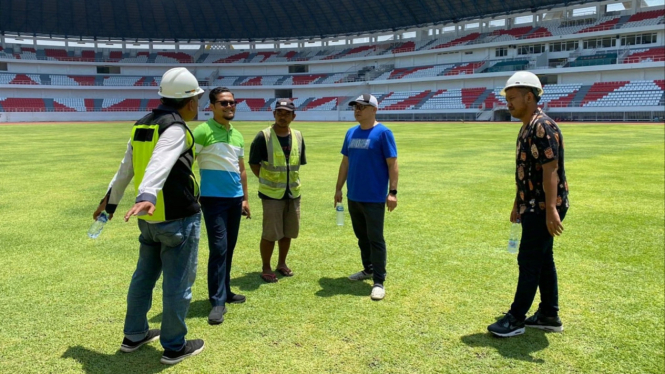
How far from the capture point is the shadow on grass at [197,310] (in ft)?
13.9

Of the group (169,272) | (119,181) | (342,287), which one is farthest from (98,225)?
(342,287)

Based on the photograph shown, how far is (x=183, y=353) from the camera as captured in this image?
351 centimetres

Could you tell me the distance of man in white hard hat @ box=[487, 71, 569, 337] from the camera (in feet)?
11.6

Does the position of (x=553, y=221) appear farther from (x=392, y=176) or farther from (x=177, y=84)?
(x=177, y=84)

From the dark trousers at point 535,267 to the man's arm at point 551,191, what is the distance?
12 cm

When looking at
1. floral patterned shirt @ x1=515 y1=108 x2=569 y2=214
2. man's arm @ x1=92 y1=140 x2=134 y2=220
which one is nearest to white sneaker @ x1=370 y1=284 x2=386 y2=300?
floral patterned shirt @ x1=515 y1=108 x2=569 y2=214

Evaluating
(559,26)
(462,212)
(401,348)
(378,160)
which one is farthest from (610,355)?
(559,26)

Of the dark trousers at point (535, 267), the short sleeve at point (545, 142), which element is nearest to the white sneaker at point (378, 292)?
the dark trousers at point (535, 267)

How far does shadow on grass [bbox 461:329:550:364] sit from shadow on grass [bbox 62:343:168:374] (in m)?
2.41

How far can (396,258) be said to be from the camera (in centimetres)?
587

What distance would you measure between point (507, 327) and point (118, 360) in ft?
10.1

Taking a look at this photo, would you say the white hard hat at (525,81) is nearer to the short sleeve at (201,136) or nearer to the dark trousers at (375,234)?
the dark trousers at (375,234)

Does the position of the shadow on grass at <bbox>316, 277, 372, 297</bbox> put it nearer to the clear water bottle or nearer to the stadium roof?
the clear water bottle

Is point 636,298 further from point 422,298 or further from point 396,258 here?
point 396,258
